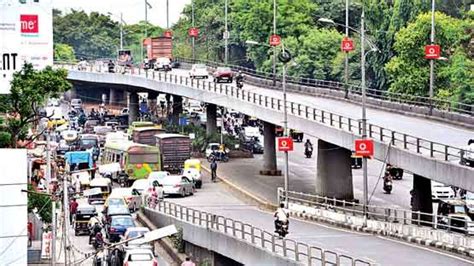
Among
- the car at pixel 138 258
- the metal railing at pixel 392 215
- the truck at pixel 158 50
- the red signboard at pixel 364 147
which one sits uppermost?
the truck at pixel 158 50

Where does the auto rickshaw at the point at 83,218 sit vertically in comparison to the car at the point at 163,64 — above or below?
below

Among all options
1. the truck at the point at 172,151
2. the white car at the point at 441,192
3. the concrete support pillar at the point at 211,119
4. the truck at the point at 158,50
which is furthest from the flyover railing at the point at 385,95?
the truck at the point at 172,151

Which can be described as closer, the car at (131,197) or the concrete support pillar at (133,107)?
the car at (131,197)

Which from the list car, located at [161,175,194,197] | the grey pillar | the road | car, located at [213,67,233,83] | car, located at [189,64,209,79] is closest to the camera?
the road

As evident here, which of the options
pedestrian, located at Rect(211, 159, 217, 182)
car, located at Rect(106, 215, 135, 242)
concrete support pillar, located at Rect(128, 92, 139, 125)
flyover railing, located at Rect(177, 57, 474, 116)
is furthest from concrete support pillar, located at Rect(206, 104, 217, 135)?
car, located at Rect(106, 215, 135, 242)

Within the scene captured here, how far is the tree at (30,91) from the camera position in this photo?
198 feet

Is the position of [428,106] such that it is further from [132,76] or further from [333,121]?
[132,76]

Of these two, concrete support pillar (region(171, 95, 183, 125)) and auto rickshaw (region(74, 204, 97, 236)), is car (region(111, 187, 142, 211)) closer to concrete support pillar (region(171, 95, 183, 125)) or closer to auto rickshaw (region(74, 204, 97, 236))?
auto rickshaw (region(74, 204, 97, 236))

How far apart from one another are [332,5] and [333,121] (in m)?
66.0

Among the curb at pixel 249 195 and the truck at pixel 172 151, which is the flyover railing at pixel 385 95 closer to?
the curb at pixel 249 195

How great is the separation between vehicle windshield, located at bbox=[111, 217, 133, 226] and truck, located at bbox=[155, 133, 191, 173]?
25.0 meters

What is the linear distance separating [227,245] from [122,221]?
10.3m

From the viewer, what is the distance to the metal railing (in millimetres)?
44550

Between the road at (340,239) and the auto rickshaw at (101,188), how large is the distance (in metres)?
4.11
